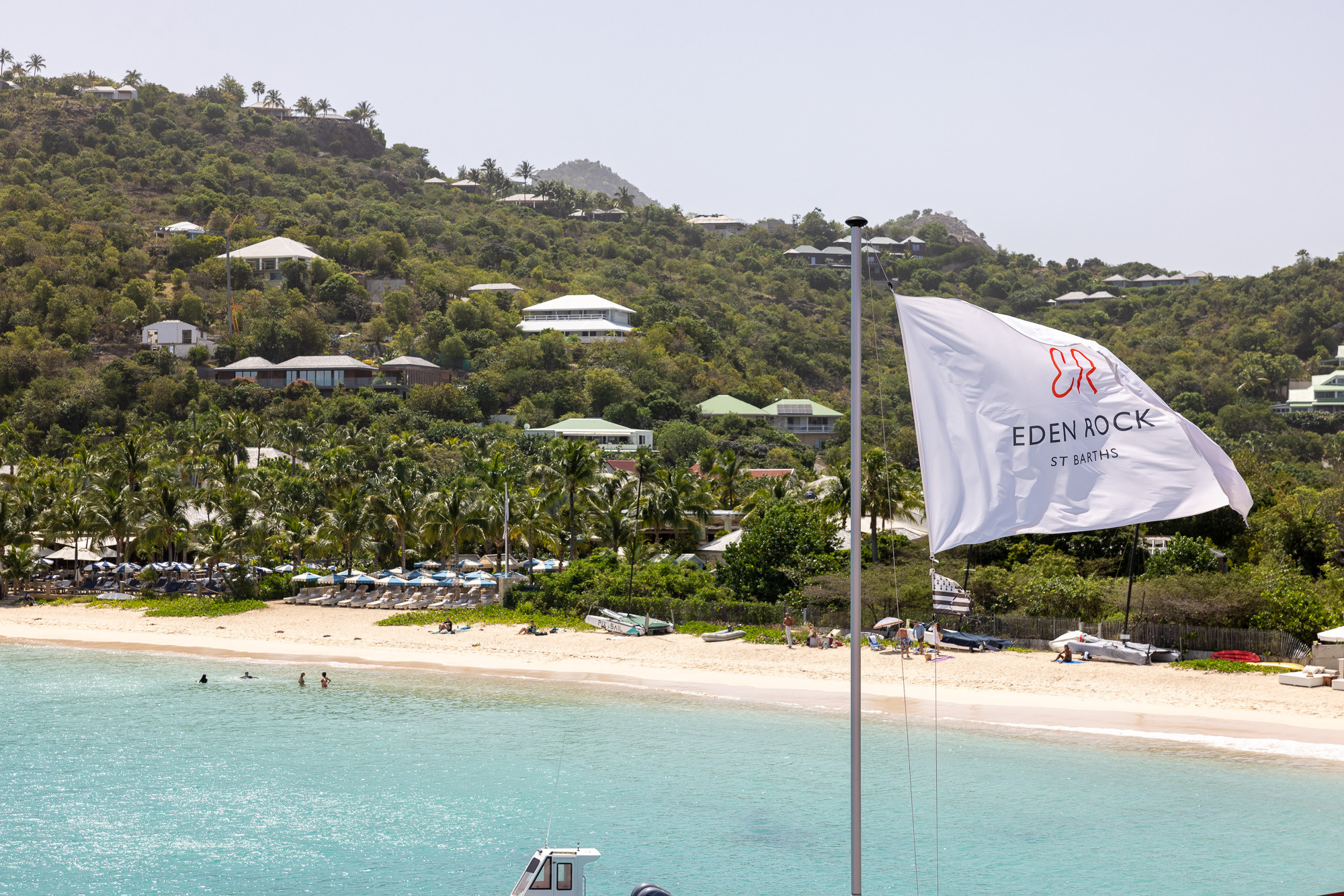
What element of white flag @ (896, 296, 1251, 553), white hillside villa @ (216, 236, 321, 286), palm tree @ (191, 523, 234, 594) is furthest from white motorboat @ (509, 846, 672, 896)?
white hillside villa @ (216, 236, 321, 286)

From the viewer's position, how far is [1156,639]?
33.8 metres

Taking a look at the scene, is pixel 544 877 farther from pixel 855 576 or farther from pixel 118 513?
pixel 118 513

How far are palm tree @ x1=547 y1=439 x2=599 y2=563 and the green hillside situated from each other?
14513mm

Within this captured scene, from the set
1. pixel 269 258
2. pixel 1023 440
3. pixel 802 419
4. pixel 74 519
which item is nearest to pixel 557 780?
pixel 1023 440

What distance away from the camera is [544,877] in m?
13.6

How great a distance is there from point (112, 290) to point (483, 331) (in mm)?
38566

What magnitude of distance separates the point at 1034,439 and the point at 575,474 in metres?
38.0

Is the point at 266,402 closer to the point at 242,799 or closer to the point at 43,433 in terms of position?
the point at 43,433

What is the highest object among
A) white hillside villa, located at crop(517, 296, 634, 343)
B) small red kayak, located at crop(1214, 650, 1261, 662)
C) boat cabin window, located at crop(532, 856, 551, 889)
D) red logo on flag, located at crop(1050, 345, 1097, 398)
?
white hillside villa, located at crop(517, 296, 634, 343)

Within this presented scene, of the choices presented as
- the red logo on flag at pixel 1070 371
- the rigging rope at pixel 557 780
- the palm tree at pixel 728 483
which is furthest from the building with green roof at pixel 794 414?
the red logo on flag at pixel 1070 371

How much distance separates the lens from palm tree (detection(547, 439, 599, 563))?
46.4 meters

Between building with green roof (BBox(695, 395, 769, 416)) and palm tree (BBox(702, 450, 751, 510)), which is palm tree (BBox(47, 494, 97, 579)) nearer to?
palm tree (BBox(702, 450, 751, 510))

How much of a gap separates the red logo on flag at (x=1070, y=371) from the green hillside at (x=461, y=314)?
111 ft

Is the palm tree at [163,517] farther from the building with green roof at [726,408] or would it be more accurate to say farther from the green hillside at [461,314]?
the building with green roof at [726,408]
